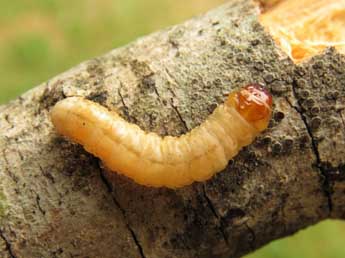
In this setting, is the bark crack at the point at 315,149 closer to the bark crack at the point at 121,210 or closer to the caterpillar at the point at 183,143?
the caterpillar at the point at 183,143

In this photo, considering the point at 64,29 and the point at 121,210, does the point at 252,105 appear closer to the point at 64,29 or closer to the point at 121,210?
the point at 121,210

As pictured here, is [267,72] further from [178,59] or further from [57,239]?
[57,239]

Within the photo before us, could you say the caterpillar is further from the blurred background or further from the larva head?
the blurred background

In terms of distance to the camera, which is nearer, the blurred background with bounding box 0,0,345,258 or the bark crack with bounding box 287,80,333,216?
the bark crack with bounding box 287,80,333,216

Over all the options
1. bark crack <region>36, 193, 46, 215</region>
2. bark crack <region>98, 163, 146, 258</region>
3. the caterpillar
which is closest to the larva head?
the caterpillar

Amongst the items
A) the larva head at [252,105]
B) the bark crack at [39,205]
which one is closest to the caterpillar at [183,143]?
the larva head at [252,105]

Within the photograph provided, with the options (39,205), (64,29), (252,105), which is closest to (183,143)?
(252,105)
